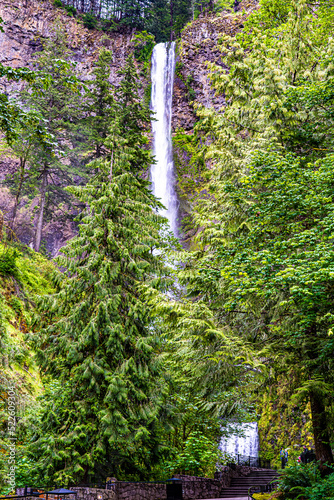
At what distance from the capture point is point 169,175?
30562mm

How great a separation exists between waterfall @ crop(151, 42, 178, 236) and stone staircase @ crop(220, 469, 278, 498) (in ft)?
52.6

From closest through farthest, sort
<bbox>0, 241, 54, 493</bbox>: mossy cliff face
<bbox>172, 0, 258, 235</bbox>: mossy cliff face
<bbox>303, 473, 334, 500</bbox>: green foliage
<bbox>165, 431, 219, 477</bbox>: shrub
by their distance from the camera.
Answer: <bbox>303, 473, 334, 500</bbox>: green foliage
<bbox>0, 241, 54, 493</bbox>: mossy cliff face
<bbox>165, 431, 219, 477</bbox>: shrub
<bbox>172, 0, 258, 235</bbox>: mossy cliff face

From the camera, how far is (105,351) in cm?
938

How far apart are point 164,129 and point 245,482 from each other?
2603 centimetres

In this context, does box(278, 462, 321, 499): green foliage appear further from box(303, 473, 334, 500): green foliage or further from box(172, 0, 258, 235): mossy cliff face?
box(172, 0, 258, 235): mossy cliff face

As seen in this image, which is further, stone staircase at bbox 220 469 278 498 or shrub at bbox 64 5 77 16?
shrub at bbox 64 5 77 16

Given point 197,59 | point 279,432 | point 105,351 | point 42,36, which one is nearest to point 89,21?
point 42,36

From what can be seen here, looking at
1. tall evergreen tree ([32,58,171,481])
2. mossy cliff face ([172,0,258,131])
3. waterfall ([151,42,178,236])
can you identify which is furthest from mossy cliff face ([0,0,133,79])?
tall evergreen tree ([32,58,171,481])

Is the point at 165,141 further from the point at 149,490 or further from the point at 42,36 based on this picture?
the point at 149,490

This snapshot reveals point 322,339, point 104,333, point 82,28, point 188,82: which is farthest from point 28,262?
point 82,28

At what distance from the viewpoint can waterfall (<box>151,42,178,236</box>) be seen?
29422 millimetres

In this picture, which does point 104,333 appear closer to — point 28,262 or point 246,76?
point 246,76

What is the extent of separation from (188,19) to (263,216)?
38.9m

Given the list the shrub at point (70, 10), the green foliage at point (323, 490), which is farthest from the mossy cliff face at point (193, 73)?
the green foliage at point (323, 490)
